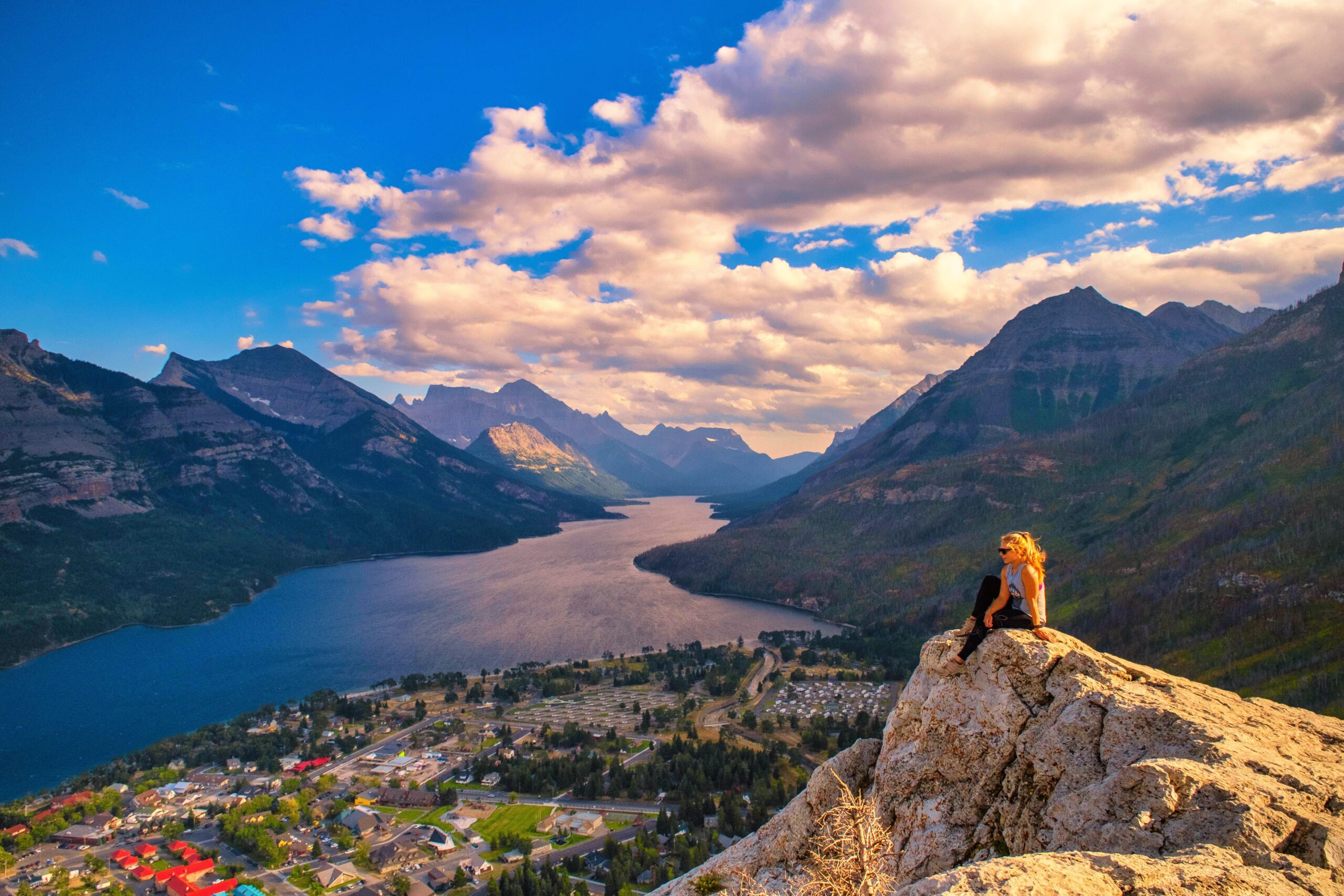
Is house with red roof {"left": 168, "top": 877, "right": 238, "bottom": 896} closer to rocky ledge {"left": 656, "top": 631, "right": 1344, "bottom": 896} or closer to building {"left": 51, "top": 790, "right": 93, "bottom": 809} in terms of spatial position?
building {"left": 51, "top": 790, "right": 93, "bottom": 809}

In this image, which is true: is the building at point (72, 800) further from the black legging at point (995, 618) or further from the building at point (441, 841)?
the black legging at point (995, 618)

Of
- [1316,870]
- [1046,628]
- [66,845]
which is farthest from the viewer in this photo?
[66,845]

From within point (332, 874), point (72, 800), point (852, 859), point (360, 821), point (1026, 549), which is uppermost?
point (1026, 549)

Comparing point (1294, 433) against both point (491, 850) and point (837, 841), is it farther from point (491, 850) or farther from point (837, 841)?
point (837, 841)

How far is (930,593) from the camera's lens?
7717 inches

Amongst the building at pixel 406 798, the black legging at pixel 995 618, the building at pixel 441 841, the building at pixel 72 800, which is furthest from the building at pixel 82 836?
the black legging at pixel 995 618

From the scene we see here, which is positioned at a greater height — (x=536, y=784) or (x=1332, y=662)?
(x=1332, y=662)

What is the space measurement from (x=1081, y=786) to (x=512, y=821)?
3258 inches

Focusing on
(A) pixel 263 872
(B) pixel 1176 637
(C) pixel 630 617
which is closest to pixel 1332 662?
(B) pixel 1176 637

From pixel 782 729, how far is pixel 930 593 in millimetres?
102236

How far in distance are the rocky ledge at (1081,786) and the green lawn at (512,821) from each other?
72.4m

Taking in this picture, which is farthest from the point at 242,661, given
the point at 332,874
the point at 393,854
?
the point at 393,854

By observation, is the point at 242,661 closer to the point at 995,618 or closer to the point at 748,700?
the point at 748,700

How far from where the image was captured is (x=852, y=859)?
36.0ft
